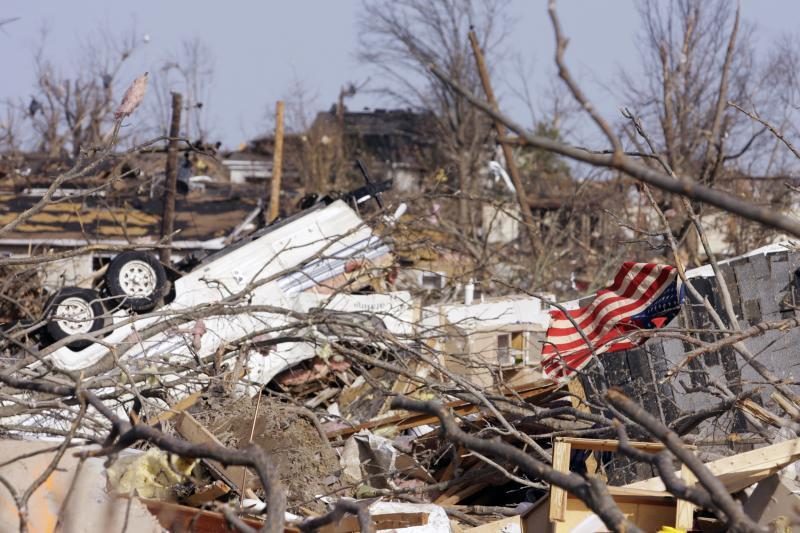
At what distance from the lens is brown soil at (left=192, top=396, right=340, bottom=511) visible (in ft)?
20.1

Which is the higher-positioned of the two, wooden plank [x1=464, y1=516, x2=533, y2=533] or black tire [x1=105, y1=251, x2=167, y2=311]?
black tire [x1=105, y1=251, x2=167, y2=311]

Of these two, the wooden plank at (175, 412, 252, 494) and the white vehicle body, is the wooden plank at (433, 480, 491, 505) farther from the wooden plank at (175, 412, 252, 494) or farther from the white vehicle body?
the white vehicle body

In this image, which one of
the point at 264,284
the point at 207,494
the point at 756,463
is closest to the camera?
the point at 207,494

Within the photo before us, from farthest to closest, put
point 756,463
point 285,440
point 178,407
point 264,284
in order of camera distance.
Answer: point 264,284, point 178,407, point 285,440, point 756,463

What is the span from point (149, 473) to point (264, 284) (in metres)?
4.06

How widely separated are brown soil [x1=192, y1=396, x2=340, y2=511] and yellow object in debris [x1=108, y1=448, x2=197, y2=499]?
39.3 inches

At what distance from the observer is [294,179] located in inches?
1120

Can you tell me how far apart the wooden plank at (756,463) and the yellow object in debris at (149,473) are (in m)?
2.39

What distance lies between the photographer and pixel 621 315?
308 inches

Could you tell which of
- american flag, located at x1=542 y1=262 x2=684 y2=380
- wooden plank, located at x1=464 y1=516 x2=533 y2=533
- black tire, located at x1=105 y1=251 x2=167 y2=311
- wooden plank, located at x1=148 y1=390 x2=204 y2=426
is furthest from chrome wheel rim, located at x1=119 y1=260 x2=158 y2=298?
wooden plank, located at x1=464 y1=516 x2=533 y2=533

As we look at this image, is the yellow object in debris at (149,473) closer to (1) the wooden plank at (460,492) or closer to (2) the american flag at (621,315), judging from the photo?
(1) the wooden plank at (460,492)

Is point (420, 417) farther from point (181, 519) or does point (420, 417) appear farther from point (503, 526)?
point (181, 519)

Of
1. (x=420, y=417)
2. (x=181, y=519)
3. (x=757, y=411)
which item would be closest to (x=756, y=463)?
(x=757, y=411)

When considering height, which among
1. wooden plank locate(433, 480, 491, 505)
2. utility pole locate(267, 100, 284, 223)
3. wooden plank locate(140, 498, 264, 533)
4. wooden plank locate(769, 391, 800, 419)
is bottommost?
wooden plank locate(433, 480, 491, 505)
